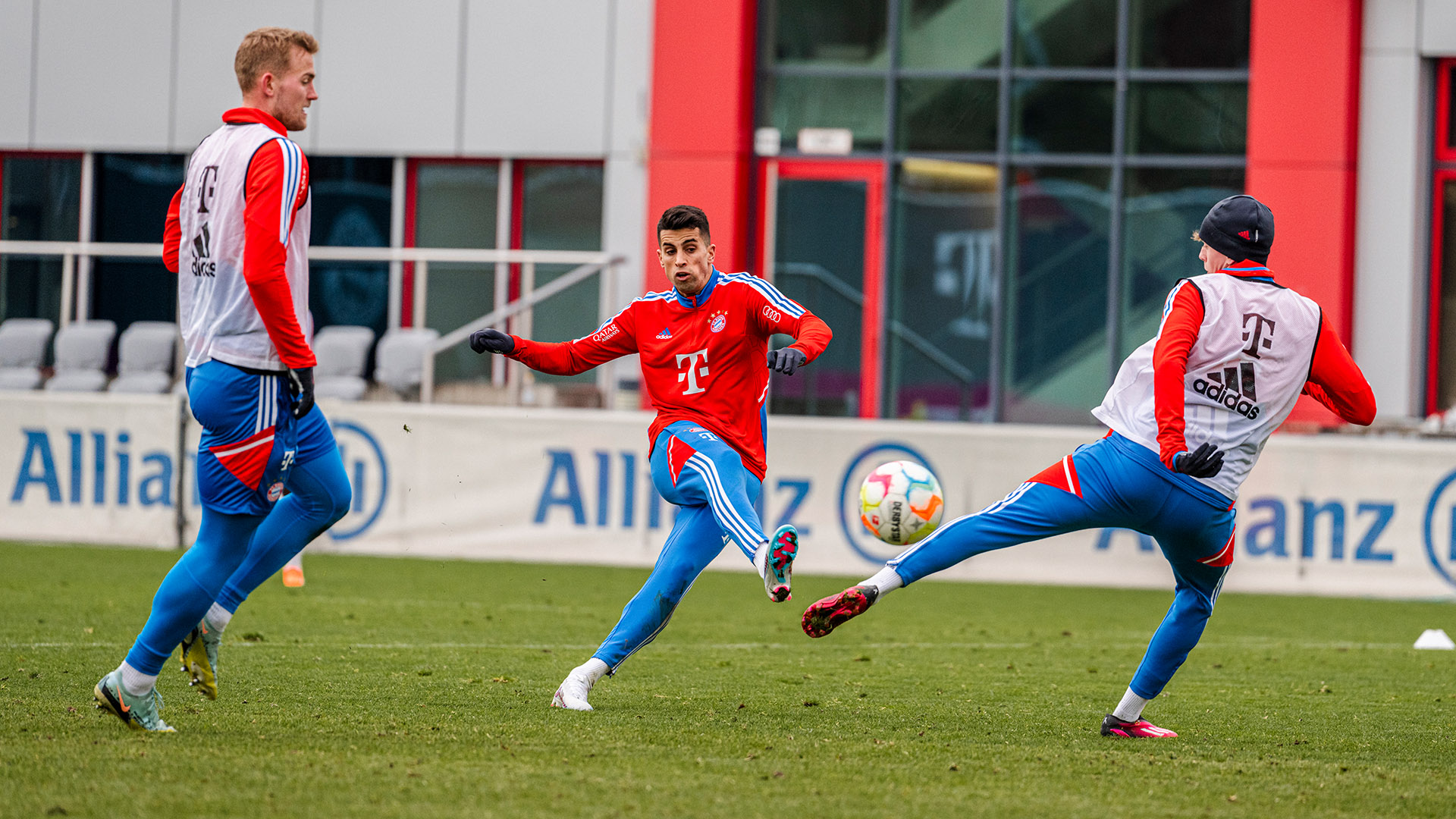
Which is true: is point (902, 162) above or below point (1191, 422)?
above

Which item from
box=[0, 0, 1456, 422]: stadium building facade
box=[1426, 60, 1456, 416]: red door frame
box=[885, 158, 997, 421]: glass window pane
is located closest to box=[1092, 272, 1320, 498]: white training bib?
box=[0, 0, 1456, 422]: stadium building facade

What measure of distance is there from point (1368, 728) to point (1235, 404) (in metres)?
1.77

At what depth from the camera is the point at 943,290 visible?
20078mm

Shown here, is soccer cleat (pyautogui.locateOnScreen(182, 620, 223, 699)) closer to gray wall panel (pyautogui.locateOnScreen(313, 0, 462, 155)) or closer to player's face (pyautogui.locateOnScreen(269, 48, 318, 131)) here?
player's face (pyautogui.locateOnScreen(269, 48, 318, 131))

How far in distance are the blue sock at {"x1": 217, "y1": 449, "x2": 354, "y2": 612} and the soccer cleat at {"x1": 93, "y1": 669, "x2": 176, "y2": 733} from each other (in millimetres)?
467

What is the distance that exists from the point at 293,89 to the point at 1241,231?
3.29 m

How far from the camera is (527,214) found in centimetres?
2105

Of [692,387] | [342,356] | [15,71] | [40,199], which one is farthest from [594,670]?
[15,71]

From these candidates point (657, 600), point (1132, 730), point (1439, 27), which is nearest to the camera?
point (1132, 730)

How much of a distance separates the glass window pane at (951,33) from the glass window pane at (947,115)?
0.25 metres

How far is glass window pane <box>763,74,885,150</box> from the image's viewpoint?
787 inches

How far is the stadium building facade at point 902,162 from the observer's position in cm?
1870

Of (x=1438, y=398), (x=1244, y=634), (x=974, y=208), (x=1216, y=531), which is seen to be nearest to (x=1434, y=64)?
(x=1438, y=398)

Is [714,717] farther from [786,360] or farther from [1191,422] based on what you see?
[1191,422]
